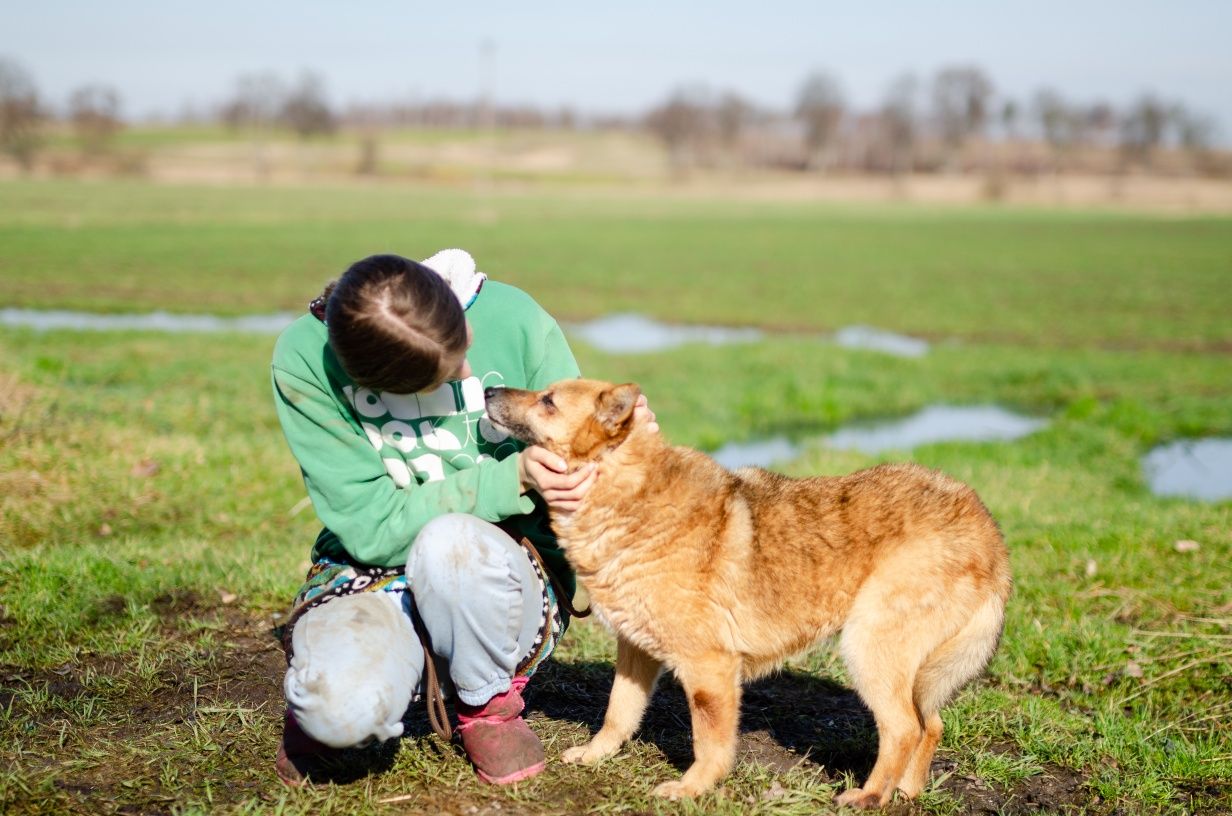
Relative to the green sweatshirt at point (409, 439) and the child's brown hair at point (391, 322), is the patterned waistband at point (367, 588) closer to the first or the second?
the green sweatshirt at point (409, 439)

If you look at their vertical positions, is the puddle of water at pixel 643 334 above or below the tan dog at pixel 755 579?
below

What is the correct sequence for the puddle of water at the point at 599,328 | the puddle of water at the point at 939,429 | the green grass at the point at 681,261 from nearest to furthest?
1. the puddle of water at the point at 939,429
2. the puddle of water at the point at 599,328
3. the green grass at the point at 681,261

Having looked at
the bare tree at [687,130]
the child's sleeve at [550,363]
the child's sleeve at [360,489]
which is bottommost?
the child's sleeve at [360,489]

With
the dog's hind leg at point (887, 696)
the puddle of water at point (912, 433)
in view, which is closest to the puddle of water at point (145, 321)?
the puddle of water at point (912, 433)

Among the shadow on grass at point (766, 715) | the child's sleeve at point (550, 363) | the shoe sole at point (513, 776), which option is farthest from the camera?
the shadow on grass at point (766, 715)

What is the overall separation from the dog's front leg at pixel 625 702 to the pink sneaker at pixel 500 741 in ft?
0.99

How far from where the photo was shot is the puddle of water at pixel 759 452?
38.1ft

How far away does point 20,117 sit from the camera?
310 feet

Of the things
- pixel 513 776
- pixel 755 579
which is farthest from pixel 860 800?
pixel 513 776

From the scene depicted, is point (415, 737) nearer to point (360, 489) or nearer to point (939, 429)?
point (360, 489)

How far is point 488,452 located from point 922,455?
26.0ft

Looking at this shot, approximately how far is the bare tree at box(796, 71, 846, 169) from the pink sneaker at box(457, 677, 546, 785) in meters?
152

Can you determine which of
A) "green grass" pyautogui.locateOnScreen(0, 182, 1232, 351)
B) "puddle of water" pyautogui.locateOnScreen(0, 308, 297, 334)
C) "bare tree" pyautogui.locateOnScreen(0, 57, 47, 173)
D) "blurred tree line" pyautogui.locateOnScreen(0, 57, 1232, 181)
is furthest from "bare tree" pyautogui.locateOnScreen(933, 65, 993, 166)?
"puddle of water" pyautogui.locateOnScreen(0, 308, 297, 334)

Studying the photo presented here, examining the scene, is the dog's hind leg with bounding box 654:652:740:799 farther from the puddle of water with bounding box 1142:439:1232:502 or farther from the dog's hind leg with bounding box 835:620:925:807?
the puddle of water with bounding box 1142:439:1232:502
